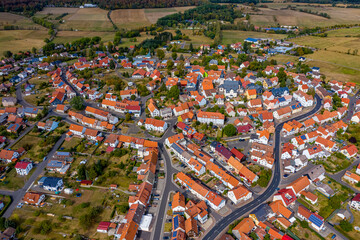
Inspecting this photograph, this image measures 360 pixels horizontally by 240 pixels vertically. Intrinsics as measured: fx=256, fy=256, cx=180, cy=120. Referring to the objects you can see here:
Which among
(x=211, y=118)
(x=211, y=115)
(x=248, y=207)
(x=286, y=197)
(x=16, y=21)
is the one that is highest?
(x=16, y=21)

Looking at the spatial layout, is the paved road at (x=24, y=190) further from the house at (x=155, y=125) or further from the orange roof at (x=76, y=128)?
the house at (x=155, y=125)

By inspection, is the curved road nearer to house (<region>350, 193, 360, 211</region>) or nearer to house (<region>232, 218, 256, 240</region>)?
house (<region>232, 218, 256, 240</region>)

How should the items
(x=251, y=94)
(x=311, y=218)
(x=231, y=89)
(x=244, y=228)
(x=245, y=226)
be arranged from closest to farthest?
1. (x=244, y=228)
2. (x=245, y=226)
3. (x=311, y=218)
4. (x=251, y=94)
5. (x=231, y=89)

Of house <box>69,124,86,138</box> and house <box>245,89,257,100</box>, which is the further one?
house <box>245,89,257,100</box>

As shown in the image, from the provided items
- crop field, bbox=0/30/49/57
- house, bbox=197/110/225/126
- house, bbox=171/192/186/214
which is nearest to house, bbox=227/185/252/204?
house, bbox=171/192/186/214

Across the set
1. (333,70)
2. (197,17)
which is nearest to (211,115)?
(333,70)

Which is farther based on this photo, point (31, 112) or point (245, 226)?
point (31, 112)

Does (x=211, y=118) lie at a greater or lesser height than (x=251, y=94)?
lesser

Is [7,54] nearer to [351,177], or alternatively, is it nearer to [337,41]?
[351,177]
